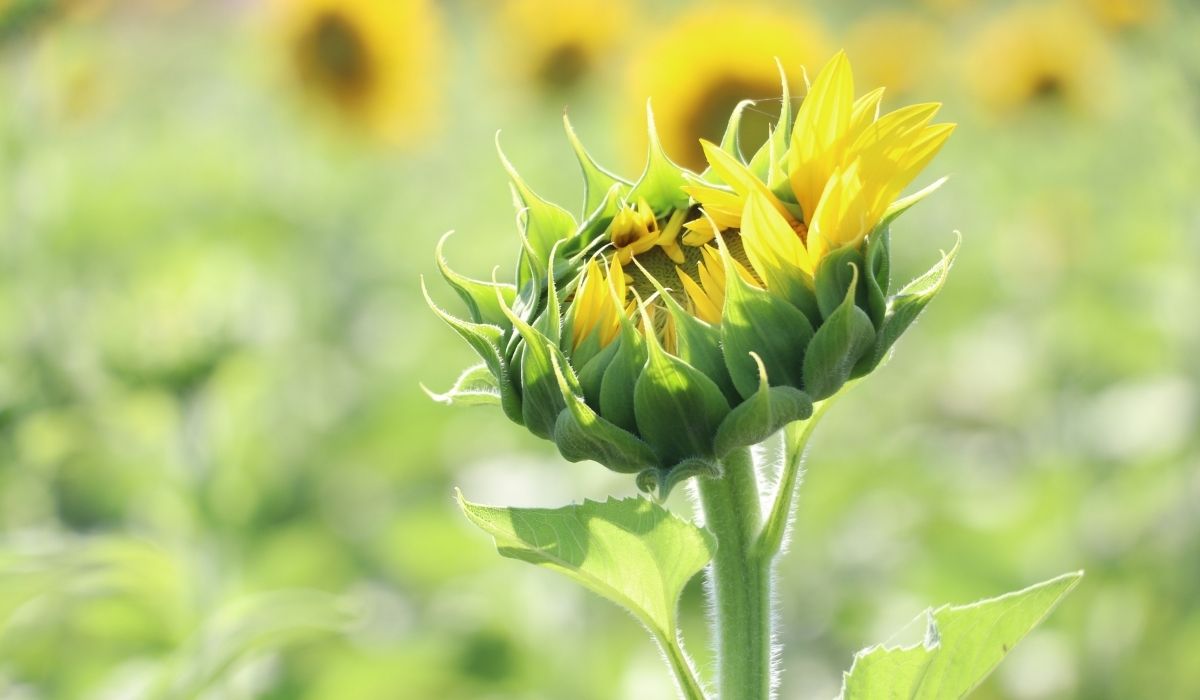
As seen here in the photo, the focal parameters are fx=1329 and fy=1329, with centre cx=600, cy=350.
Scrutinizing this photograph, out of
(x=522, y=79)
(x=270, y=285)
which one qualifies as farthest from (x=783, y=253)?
(x=522, y=79)

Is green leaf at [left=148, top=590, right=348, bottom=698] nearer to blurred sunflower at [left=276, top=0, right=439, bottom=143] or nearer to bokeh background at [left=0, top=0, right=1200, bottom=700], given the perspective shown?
bokeh background at [left=0, top=0, right=1200, bottom=700]

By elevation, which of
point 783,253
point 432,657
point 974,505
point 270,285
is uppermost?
point 270,285

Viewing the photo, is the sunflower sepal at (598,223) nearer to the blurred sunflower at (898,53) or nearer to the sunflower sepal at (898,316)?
the sunflower sepal at (898,316)

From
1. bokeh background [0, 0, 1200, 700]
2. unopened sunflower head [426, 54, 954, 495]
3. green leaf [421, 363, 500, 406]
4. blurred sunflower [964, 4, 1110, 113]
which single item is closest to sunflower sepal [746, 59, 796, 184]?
unopened sunflower head [426, 54, 954, 495]

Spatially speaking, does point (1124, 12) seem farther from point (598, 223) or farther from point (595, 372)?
point (595, 372)

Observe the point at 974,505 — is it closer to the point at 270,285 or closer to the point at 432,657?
the point at 432,657

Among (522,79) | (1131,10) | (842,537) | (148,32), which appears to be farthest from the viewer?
(148,32)

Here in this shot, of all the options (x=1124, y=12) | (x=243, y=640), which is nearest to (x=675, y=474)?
(x=243, y=640)
